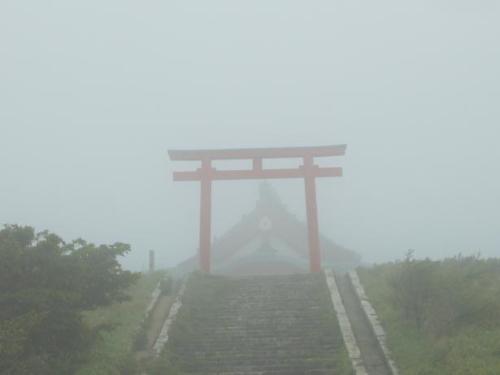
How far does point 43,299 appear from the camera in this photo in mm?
7223

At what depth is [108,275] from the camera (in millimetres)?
8547

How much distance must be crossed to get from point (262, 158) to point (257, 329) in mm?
6946

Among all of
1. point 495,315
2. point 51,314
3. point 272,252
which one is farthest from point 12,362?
point 272,252

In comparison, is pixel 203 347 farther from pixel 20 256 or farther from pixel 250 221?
pixel 250 221

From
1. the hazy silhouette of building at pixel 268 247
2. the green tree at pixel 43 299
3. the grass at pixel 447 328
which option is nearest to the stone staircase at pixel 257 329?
the grass at pixel 447 328

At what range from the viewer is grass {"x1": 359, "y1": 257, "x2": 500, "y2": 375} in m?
8.28

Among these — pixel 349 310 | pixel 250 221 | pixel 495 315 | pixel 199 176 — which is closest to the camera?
pixel 495 315

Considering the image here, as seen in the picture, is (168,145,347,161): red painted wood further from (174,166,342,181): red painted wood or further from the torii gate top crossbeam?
(174,166,342,181): red painted wood

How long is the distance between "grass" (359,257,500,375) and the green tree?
4.69 m

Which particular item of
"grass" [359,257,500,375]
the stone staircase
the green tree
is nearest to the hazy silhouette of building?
the stone staircase

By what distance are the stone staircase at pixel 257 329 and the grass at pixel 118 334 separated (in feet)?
2.61

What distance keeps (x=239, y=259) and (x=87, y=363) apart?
17.2 meters

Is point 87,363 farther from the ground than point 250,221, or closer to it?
closer to it

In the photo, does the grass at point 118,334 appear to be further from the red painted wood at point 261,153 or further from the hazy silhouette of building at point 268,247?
the hazy silhouette of building at point 268,247
